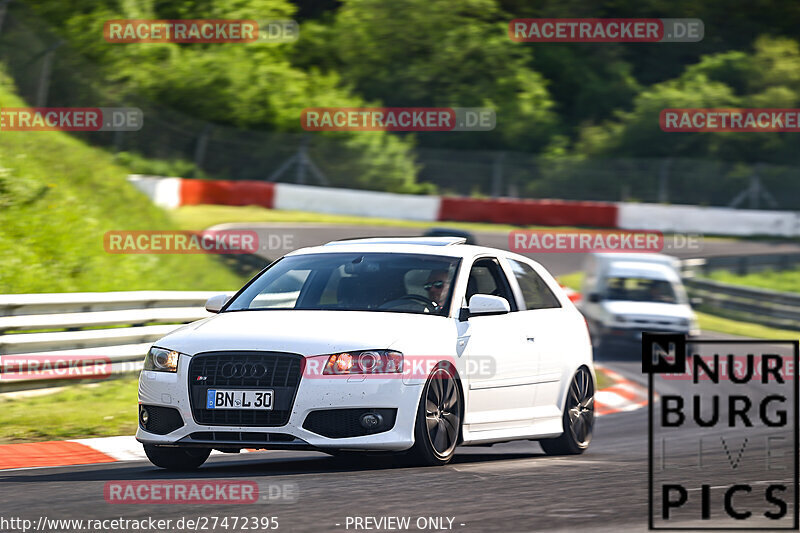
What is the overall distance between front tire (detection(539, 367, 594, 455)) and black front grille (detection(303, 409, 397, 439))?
2.38m

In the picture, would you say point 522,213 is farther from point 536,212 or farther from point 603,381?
point 603,381

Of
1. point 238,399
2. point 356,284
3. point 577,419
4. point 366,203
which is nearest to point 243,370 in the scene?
point 238,399

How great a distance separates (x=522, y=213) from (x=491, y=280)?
26390 mm

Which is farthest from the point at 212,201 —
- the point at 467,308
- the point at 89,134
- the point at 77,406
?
the point at 467,308

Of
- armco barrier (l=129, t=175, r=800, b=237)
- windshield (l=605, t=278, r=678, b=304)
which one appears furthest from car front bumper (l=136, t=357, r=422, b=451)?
armco barrier (l=129, t=175, r=800, b=237)

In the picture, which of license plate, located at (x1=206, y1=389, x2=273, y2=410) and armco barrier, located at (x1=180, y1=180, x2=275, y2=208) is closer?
license plate, located at (x1=206, y1=389, x2=273, y2=410)

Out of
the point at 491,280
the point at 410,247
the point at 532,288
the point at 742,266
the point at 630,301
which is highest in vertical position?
the point at 410,247

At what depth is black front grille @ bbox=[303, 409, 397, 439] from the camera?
732 centimetres

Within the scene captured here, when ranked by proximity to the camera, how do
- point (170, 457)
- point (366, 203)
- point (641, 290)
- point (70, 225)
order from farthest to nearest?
1. point (366, 203)
2. point (641, 290)
3. point (70, 225)
4. point (170, 457)

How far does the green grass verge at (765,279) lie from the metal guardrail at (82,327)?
19.6 metres

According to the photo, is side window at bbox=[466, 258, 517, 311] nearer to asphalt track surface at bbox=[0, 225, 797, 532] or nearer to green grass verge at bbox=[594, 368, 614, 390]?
asphalt track surface at bbox=[0, 225, 797, 532]

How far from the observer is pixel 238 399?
24.2ft

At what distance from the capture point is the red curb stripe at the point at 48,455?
8461 mm

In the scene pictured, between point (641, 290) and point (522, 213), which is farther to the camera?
→ point (522, 213)
